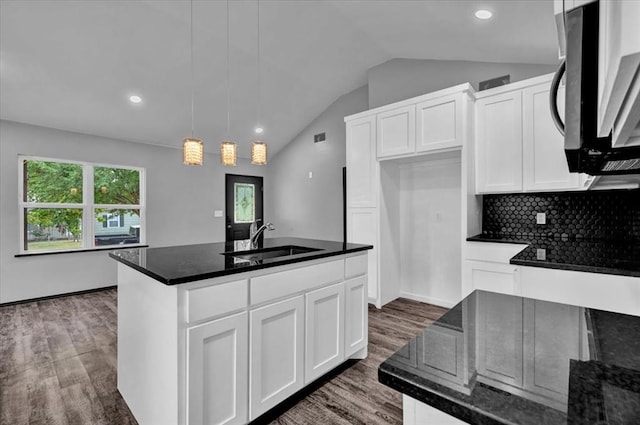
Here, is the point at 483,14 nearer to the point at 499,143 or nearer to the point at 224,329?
the point at 499,143

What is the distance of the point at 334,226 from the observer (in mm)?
5430

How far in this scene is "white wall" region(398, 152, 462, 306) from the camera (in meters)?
3.79

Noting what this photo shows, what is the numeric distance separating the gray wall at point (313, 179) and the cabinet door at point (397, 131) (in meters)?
1.39

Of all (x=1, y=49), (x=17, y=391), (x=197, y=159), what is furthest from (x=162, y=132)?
(x=17, y=391)

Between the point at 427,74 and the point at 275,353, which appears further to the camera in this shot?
the point at 427,74

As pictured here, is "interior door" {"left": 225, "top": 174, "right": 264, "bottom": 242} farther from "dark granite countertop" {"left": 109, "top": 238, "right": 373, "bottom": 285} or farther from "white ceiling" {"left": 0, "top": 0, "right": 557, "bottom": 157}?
"dark granite countertop" {"left": 109, "top": 238, "right": 373, "bottom": 285}

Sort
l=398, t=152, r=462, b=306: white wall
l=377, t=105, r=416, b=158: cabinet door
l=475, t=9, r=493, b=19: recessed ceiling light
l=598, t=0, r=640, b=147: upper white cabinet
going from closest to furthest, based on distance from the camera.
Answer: l=598, t=0, r=640, b=147: upper white cabinet, l=475, t=9, r=493, b=19: recessed ceiling light, l=377, t=105, r=416, b=158: cabinet door, l=398, t=152, r=462, b=306: white wall

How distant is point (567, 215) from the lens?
9.74ft

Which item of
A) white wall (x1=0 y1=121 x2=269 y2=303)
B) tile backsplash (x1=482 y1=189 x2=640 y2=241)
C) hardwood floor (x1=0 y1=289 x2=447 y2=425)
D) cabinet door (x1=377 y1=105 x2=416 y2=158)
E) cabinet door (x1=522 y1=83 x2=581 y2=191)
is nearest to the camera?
hardwood floor (x1=0 y1=289 x2=447 y2=425)

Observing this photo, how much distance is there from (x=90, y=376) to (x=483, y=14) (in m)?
4.25

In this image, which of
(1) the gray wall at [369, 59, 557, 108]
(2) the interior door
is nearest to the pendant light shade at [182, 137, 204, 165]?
(1) the gray wall at [369, 59, 557, 108]

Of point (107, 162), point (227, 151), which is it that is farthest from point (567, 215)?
point (107, 162)

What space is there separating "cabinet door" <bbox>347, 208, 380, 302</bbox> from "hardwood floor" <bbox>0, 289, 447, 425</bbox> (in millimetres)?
325

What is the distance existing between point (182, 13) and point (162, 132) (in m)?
2.20
